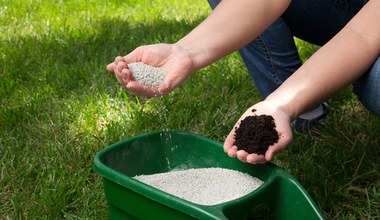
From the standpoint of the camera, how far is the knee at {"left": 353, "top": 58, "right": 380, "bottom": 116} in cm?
126

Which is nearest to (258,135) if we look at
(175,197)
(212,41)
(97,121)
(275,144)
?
(275,144)

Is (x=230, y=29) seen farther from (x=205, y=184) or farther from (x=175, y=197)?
(x=175, y=197)

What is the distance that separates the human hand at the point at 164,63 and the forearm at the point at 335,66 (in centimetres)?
20

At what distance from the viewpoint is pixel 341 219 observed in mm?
1369

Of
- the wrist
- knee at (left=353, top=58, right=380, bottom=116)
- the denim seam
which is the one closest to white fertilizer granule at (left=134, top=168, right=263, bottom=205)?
the wrist

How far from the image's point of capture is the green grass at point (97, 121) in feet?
4.74

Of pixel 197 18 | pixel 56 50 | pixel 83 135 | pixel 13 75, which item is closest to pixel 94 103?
pixel 83 135

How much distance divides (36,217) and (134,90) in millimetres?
370

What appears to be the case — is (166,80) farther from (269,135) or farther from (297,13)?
(297,13)

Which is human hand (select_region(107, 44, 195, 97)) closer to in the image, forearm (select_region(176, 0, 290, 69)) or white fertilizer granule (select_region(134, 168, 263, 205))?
forearm (select_region(176, 0, 290, 69))

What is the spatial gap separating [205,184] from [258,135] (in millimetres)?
199

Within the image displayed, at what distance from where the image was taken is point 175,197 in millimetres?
1061

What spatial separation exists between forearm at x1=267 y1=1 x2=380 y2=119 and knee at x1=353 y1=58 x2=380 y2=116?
0.12 ft

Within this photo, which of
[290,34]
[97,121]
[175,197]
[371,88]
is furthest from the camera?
[97,121]
